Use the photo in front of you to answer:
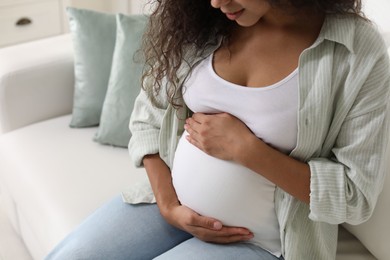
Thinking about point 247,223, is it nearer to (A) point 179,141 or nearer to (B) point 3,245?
(A) point 179,141

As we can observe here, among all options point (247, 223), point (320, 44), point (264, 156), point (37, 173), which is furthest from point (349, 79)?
point (37, 173)

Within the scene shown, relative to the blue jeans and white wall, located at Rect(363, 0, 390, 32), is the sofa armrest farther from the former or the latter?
white wall, located at Rect(363, 0, 390, 32)

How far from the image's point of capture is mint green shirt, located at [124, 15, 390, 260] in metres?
0.89

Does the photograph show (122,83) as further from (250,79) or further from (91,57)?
(250,79)

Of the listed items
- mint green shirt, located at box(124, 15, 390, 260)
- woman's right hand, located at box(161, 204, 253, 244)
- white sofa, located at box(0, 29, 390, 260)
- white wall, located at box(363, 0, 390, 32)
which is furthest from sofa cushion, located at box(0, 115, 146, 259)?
white wall, located at box(363, 0, 390, 32)

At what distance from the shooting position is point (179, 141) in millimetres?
1141

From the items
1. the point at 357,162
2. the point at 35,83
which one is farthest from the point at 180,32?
the point at 35,83

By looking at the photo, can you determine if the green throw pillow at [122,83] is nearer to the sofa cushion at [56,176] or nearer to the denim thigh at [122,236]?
the sofa cushion at [56,176]

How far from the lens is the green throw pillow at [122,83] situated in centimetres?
153

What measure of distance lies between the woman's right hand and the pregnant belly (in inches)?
0.5

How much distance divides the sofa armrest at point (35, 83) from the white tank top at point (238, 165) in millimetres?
750

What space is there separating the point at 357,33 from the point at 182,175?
0.44 meters

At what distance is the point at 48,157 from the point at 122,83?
1.00 feet

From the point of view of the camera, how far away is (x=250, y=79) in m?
0.99
